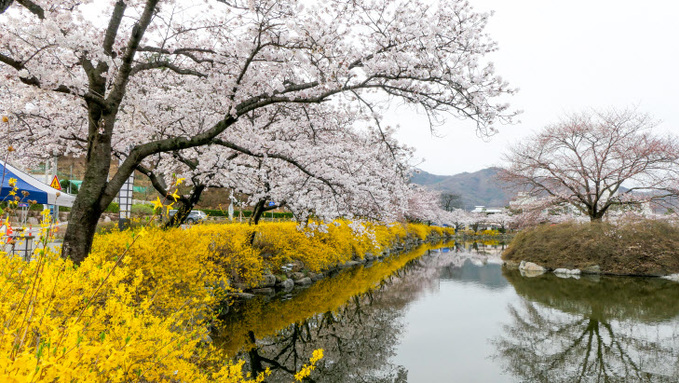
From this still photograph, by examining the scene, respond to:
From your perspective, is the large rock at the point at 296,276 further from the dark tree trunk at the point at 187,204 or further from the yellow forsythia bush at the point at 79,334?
the yellow forsythia bush at the point at 79,334

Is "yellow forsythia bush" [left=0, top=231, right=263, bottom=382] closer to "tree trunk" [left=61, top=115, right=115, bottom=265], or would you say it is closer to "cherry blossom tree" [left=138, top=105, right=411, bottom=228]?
"tree trunk" [left=61, top=115, right=115, bottom=265]

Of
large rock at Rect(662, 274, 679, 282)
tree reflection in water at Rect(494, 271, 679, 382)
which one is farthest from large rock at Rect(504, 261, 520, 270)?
large rock at Rect(662, 274, 679, 282)

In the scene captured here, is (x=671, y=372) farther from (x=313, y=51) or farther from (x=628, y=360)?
(x=313, y=51)

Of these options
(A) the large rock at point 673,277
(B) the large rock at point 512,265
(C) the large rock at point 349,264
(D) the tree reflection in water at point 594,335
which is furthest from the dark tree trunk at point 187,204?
(A) the large rock at point 673,277

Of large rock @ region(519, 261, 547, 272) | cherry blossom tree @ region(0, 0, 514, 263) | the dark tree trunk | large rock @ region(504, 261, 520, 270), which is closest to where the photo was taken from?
cherry blossom tree @ region(0, 0, 514, 263)

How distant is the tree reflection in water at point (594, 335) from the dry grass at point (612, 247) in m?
2.70

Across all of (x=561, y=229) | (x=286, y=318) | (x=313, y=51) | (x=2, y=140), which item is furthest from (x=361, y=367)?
(x=561, y=229)

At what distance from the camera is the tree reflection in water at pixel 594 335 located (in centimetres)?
652

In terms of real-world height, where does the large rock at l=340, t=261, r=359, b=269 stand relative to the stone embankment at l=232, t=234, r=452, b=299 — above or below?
below

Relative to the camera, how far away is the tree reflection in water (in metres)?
6.52

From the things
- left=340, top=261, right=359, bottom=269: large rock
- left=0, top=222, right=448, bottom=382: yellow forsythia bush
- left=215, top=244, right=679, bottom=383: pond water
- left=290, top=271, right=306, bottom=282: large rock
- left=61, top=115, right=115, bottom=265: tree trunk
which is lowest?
left=215, top=244, right=679, bottom=383: pond water

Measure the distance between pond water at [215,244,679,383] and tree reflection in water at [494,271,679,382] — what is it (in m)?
0.02

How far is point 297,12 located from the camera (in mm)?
5477

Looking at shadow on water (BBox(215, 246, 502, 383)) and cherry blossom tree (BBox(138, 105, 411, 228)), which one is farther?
cherry blossom tree (BBox(138, 105, 411, 228))
